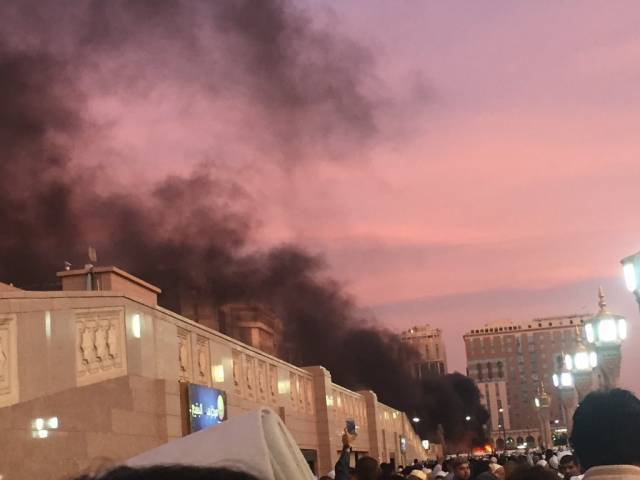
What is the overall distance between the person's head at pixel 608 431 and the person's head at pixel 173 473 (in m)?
2.86

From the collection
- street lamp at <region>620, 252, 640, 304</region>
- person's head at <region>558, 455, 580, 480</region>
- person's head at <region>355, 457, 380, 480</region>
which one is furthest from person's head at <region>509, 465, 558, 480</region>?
street lamp at <region>620, 252, 640, 304</region>

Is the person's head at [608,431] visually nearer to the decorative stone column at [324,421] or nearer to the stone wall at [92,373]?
the stone wall at [92,373]

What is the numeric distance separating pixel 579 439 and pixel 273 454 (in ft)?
9.07

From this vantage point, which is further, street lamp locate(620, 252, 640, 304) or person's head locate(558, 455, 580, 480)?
street lamp locate(620, 252, 640, 304)

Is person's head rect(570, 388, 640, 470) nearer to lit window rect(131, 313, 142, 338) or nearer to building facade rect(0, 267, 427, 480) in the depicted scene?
building facade rect(0, 267, 427, 480)

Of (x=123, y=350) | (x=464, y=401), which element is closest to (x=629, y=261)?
(x=123, y=350)

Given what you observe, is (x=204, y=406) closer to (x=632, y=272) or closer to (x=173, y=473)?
(x=632, y=272)

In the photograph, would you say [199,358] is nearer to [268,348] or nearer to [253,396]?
[253,396]

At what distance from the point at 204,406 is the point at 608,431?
1556 centimetres

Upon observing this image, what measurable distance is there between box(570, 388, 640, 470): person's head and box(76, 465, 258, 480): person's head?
113 inches

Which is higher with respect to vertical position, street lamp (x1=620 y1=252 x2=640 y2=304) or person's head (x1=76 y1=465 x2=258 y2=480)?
street lamp (x1=620 y1=252 x2=640 y2=304)

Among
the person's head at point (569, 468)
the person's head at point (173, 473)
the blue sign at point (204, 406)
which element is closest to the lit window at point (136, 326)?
the blue sign at point (204, 406)

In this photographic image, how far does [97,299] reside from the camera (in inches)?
593

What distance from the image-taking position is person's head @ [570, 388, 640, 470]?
3.65 metres
